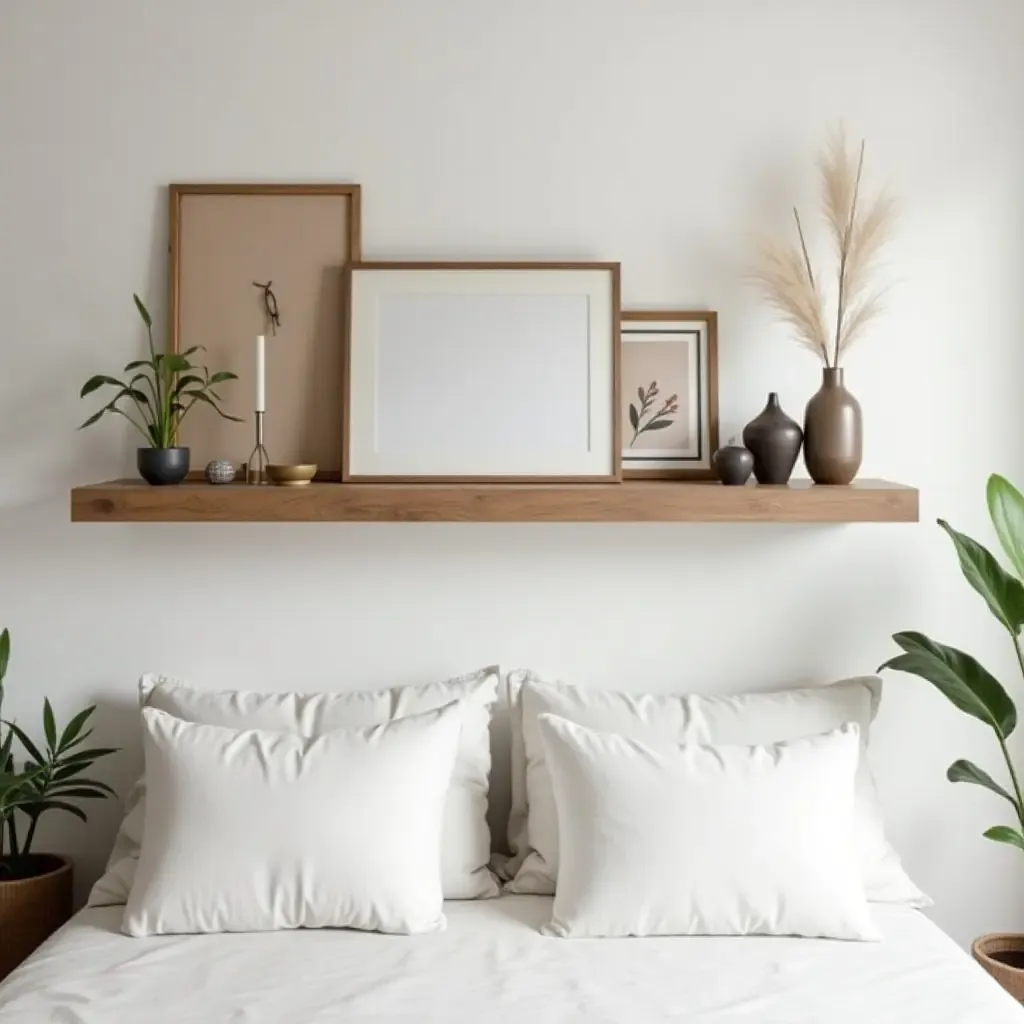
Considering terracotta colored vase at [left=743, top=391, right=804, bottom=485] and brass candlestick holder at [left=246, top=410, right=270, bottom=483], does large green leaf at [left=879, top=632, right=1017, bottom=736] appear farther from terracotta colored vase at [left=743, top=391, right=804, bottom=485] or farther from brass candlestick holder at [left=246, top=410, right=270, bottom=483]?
brass candlestick holder at [left=246, top=410, right=270, bottom=483]

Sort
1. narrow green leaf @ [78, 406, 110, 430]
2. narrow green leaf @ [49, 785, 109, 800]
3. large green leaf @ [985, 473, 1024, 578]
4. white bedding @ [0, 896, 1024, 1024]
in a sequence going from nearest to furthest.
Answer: white bedding @ [0, 896, 1024, 1024] → large green leaf @ [985, 473, 1024, 578] → narrow green leaf @ [78, 406, 110, 430] → narrow green leaf @ [49, 785, 109, 800]

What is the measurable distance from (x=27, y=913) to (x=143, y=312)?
1.30 m

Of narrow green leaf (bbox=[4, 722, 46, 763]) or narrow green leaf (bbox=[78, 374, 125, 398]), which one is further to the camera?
narrow green leaf (bbox=[4, 722, 46, 763])

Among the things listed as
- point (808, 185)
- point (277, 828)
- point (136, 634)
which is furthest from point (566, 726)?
point (808, 185)

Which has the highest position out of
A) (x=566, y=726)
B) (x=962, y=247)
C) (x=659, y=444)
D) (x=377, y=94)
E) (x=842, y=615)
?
(x=377, y=94)

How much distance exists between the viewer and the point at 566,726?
2.54 meters

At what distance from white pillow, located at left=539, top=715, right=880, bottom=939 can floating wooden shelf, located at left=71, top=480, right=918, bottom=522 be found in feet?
1.57

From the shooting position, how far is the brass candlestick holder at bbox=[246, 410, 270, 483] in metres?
2.79

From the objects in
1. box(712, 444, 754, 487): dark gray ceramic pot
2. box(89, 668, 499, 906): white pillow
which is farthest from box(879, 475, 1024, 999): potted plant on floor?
box(89, 668, 499, 906): white pillow

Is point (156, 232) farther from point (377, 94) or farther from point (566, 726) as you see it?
point (566, 726)

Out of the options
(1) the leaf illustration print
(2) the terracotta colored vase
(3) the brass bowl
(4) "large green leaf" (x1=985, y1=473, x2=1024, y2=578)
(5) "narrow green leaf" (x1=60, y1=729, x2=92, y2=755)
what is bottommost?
(5) "narrow green leaf" (x1=60, y1=729, x2=92, y2=755)

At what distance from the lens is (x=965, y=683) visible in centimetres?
263

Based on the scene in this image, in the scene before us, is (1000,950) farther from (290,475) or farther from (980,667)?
(290,475)

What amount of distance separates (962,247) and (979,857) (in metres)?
1.39
